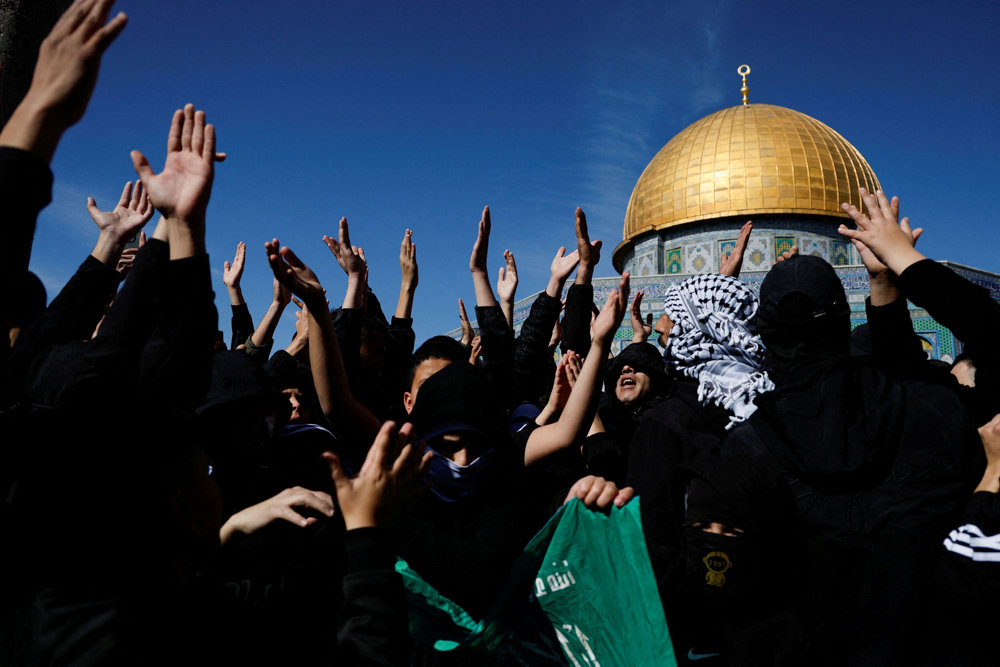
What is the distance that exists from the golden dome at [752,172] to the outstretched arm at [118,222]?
2377cm

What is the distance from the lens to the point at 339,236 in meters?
3.29

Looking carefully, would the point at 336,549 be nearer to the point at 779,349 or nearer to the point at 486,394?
the point at 486,394

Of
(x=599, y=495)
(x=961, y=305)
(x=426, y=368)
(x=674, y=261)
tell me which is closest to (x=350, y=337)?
(x=426, y=368)

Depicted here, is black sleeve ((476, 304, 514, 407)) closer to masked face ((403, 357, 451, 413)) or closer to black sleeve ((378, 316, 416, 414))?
masked face ((403, 357, 451, 413))

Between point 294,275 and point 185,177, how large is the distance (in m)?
0.79

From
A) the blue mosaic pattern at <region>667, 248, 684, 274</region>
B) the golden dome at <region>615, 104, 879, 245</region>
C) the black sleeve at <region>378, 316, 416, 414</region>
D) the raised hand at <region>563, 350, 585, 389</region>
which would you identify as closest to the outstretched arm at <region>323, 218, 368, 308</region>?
the black sleeve at <region>378, 316, 416, 414</region>

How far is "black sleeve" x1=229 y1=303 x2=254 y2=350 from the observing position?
4.63 m

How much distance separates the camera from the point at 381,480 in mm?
1506

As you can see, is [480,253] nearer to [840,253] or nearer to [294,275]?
[294,275]

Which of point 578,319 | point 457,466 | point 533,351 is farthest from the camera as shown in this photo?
point 578,319

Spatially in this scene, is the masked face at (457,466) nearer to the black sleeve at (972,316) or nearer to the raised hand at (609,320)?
the raised hand at (609,320)

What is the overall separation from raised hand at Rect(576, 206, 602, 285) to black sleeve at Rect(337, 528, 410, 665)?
238cm

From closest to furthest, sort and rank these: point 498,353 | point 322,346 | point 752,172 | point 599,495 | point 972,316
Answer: point 972,316, point 599,495, point 322,346, point 498,353, point 752,172

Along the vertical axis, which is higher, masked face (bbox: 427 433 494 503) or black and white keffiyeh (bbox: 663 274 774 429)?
black and white keffiyeh (bbox: 663 274 774 429)
